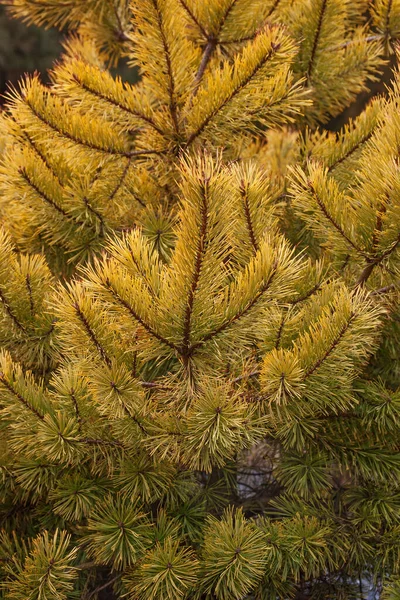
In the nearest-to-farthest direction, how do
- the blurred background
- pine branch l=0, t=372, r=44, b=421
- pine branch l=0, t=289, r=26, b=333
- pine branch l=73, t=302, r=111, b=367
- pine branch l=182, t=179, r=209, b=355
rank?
pine branch l=182, t=179, r=209, b=355 → pine branch l=73, t=302, r=111, b=367 → pine branch l=0, t=372, r=44, b=421 → pine branch l=0, t=289, r=26, b=333 → the blurred background

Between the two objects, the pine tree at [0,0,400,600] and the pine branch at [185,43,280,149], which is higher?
the pine branch at [185,43,280,149]

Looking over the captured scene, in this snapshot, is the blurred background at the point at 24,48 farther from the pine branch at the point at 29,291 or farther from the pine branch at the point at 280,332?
the pine branch at the point at 280,332

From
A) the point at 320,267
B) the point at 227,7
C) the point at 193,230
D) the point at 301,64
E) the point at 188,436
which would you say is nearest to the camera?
the point at 193,230

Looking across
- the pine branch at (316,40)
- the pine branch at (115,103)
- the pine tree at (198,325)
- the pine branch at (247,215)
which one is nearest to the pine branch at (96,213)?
the pine tree at (198,325)

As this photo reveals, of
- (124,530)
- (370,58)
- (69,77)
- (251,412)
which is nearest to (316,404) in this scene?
(251,412)

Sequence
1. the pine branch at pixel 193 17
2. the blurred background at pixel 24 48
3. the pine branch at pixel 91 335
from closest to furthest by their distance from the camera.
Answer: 1. the pine branch at pixel 91 335
2. the pine branch at pixel 193 17
3. the blurred background at pixel 24 48

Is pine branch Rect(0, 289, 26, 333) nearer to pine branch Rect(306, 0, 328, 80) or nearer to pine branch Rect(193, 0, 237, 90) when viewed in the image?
pine branch Rect(193, 0, 237, 90)

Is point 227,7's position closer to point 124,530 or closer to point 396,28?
point 396,28

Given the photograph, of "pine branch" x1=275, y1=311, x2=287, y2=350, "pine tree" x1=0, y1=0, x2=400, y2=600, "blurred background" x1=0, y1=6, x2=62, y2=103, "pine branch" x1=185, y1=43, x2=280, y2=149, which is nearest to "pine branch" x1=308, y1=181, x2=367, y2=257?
"pine tree" x1=0, y1=0, x2=400, y2=600
